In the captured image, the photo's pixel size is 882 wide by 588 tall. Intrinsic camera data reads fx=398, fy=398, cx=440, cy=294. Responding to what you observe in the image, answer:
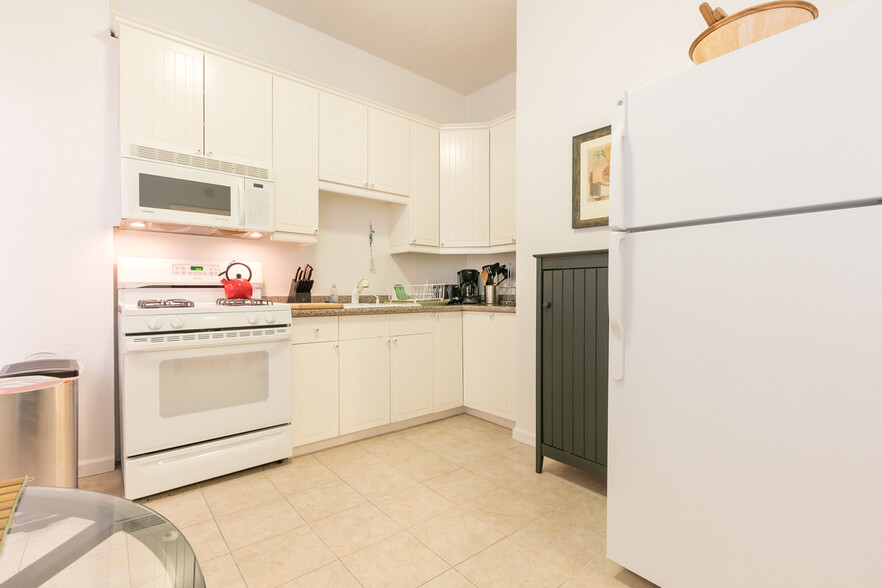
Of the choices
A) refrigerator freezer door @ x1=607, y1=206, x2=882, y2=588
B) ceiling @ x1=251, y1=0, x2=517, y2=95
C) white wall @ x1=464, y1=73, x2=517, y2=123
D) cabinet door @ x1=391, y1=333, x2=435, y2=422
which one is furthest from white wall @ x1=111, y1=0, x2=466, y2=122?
refrigerator freezer door @ x1=607, y1=206, x2=882, y2=588

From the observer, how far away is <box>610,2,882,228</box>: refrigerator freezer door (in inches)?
36.9

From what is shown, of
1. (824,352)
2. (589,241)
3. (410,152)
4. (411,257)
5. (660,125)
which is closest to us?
(824,352)

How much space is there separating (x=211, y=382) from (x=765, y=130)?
101 inches

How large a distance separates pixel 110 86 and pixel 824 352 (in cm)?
355

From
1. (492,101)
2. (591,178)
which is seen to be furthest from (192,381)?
(492,101)

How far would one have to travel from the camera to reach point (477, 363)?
3.24 metres

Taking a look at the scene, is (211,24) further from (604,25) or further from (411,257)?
(604,25)

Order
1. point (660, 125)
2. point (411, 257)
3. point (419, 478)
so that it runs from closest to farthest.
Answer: point (660, 125) → point (419, 478) → point (411, 257)

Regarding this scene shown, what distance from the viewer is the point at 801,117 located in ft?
3.35

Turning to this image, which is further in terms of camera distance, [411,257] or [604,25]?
[411,257]

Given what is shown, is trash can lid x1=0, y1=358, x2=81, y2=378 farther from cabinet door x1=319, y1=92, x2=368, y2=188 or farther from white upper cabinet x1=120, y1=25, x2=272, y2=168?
cabinet door x1=319, y1=92, x2=368, y2=188

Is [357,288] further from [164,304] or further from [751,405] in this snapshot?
[751,405]

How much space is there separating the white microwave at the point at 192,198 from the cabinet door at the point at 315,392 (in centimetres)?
88

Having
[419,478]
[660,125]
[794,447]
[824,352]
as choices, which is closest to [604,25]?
[660,125]
